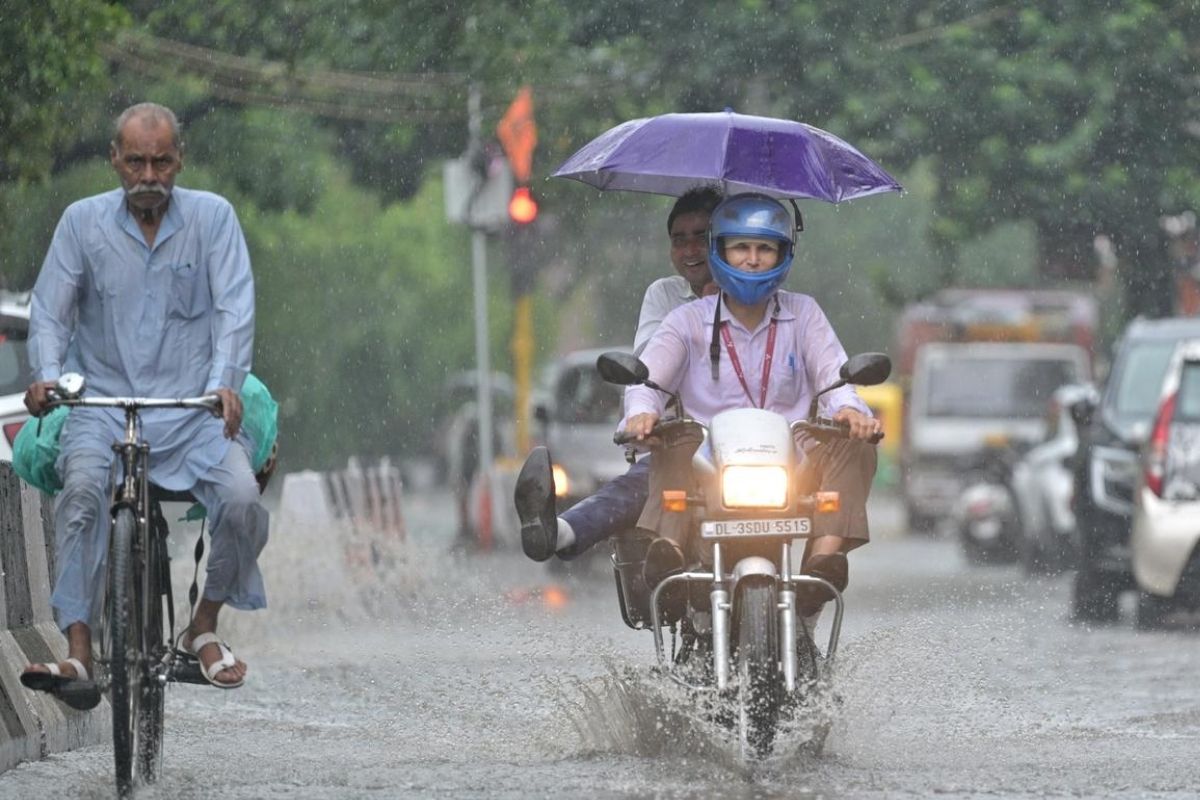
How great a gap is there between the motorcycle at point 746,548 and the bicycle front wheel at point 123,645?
50.9 inches

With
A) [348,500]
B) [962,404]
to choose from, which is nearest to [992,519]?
[962,404]

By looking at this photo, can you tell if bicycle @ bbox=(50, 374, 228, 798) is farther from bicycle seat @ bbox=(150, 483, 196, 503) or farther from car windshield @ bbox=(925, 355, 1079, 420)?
car windshield @ bbox=(925, 355, 1079, 420)

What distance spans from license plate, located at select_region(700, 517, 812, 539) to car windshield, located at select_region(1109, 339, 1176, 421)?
33.2 ft

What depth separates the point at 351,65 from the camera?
23672 mm

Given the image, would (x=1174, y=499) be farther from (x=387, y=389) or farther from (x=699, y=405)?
(x=387, y=389)

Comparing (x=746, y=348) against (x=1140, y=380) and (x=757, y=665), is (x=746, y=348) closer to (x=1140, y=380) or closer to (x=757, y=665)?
(x=757, y=665)

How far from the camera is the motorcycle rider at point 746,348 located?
804 centimetres

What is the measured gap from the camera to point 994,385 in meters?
32.1

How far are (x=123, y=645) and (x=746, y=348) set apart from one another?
2.01m

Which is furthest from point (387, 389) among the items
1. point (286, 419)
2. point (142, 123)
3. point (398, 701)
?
point (142, 123)

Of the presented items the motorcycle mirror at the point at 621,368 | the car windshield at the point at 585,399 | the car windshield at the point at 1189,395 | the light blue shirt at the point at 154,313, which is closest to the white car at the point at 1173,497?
the car windshield at the point at 1189,395

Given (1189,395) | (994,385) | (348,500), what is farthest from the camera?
(994,385)

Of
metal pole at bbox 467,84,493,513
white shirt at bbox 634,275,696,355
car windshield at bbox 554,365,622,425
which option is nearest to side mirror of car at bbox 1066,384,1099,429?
car windshield at bbox 554,365,622,425

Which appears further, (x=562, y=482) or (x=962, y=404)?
(x=962, y=404)
